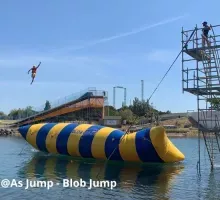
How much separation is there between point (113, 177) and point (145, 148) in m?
4.90

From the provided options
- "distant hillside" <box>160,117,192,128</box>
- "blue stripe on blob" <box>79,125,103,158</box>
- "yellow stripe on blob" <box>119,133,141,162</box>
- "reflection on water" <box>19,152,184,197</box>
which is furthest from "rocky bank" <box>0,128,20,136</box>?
"yellow stripe on blob" <box>119,133,141,162</box>

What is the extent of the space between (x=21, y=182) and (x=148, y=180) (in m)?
7.70

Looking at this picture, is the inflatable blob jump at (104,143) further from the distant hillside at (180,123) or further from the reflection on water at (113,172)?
the distant hillside at (180,123)

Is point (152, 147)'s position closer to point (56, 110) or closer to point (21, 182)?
point (21, 182)

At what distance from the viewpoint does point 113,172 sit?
26375 mm

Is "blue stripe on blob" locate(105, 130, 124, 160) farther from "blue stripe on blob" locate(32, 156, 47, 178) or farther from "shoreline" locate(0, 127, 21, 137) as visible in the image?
"shoreline" locate(0, 127, 21, 137)

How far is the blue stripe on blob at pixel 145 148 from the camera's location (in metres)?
28.3

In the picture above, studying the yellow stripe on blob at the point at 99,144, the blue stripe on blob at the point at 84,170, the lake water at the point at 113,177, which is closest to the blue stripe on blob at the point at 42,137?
the lake water at the point at 113,177

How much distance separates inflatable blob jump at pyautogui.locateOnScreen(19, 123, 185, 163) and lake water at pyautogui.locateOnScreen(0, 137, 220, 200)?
77 centimetres

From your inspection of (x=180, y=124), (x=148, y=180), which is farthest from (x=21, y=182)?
(x=180, y=124)

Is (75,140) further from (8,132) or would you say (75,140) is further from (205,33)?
(8,132)

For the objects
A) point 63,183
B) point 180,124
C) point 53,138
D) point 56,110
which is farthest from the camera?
point 180,124

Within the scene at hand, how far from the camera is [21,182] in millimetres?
Result: 22406

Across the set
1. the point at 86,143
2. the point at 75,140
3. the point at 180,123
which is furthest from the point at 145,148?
the point at 180,123
